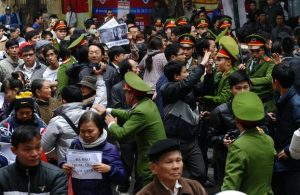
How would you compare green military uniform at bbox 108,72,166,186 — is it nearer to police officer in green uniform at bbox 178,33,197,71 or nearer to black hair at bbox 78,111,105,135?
black hair at bbox 78,111,105,135

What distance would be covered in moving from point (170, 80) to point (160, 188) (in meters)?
3.52

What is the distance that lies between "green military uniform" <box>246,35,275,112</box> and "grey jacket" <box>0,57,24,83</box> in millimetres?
3953

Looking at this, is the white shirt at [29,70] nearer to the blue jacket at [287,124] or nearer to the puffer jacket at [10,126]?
the puffer jacket at [10,126]

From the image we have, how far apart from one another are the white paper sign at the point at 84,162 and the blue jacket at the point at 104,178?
46 mm

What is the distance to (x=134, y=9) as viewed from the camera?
21.7m

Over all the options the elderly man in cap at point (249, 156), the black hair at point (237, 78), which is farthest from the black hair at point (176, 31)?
the elderly man in cap at point (249, 156)

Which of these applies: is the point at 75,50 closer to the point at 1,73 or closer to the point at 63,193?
the point at 1,73

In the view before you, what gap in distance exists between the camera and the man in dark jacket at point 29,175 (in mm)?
5320

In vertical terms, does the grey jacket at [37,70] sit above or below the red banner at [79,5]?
below

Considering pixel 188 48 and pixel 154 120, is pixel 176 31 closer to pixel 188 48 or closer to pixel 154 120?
pixel 188 48

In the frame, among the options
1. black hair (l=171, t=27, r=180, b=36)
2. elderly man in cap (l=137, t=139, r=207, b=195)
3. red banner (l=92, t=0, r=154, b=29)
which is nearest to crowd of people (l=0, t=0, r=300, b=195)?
elderly man in cap (l=137, t=139, r=207, b=195)

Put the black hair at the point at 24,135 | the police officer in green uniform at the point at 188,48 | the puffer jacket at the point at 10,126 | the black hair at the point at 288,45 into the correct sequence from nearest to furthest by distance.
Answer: the black hair at the point at 24,135 < the puffer jacket at the point at 10,126 < the black hair at the point at 288,45 < the police officer in green uniform at the point at 188,48

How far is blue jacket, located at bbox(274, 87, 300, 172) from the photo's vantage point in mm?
6707

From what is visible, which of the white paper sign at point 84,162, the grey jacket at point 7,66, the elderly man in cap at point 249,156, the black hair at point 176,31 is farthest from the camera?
the black hair at point 176,31
